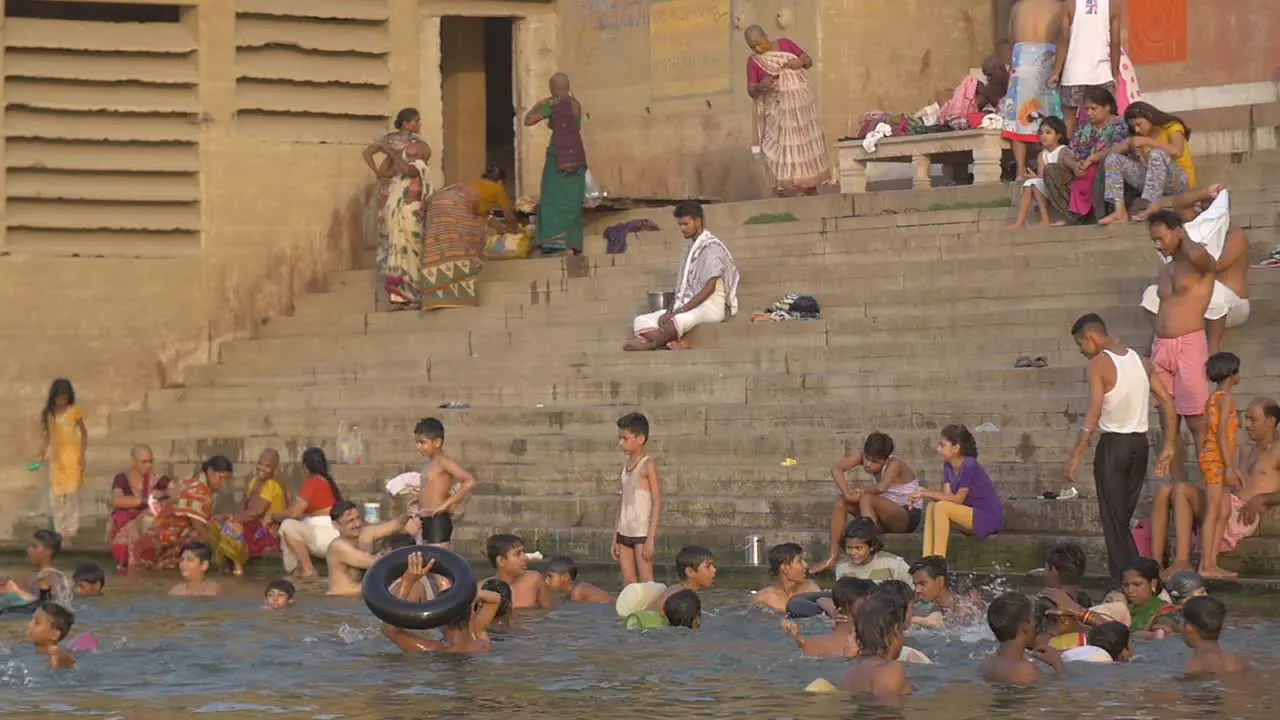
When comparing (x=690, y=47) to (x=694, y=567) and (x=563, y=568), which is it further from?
(x=694, y=567)

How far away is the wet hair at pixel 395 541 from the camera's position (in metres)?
14.9

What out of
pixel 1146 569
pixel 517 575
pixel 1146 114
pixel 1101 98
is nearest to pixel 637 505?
pixel 517 575

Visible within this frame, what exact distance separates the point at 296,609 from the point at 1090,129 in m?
6.28

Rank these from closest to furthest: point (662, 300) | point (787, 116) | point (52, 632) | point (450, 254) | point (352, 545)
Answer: point (52, 632) → point (352, 545) → point (662, 300) → point (450, 254) → point (787, 116)

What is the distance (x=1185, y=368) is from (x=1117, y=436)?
0.89 meters

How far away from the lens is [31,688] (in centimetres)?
1162

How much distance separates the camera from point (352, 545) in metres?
15.6

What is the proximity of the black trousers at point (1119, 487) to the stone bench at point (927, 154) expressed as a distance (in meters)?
5.33

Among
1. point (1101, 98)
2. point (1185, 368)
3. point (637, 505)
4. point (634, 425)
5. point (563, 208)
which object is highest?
point (1101, 98)

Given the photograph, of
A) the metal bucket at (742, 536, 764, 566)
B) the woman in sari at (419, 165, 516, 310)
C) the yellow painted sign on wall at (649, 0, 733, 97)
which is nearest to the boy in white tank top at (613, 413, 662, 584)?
the metal bucket at (742, 536, 764, 566)

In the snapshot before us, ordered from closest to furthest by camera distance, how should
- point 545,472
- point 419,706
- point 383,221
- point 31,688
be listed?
point 419,706
point 31,688
point 545,472
point 383,221

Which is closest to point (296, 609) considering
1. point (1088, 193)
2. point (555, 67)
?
point (1088, 193)

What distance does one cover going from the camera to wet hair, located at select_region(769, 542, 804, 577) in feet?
44.4

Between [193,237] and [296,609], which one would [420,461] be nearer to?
[296,609]
